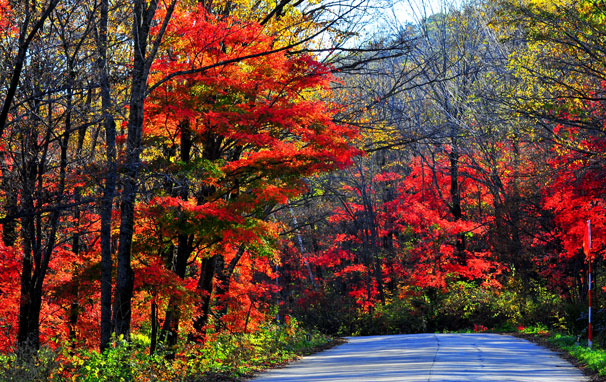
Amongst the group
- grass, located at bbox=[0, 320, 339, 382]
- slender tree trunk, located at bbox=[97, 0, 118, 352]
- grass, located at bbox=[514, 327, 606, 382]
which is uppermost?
slender tree trunk, located at bbox=[97, 0, 118, 352]

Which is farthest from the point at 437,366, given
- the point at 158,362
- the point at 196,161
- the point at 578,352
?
the point at 196,161

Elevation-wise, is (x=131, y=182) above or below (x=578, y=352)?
above

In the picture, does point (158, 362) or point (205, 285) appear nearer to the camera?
point (158, 362)

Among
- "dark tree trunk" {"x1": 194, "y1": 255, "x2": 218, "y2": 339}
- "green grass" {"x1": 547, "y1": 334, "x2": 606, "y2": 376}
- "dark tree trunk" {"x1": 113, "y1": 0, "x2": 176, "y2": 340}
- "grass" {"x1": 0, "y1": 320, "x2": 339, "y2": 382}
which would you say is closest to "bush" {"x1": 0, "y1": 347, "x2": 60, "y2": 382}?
"grass" {"x1": 0, "y1": 320, "x2": 339, "y2": 382}

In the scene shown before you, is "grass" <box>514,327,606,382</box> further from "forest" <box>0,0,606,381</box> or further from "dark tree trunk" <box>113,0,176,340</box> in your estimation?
"dark tree trunk" <box>113,0,176,340</box>

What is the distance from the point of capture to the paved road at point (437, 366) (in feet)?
34.4

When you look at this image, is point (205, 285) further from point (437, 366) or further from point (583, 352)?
point (583, 352)

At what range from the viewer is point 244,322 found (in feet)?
60.2

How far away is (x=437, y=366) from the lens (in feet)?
39.0

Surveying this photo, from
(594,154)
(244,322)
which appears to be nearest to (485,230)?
(244,322)

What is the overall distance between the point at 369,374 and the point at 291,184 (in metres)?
5.05

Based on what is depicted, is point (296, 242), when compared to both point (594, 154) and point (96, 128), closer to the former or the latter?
point (96, 128)

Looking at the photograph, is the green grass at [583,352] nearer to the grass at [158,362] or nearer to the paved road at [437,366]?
the paved road at [437,366]

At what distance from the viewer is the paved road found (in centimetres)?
1048
